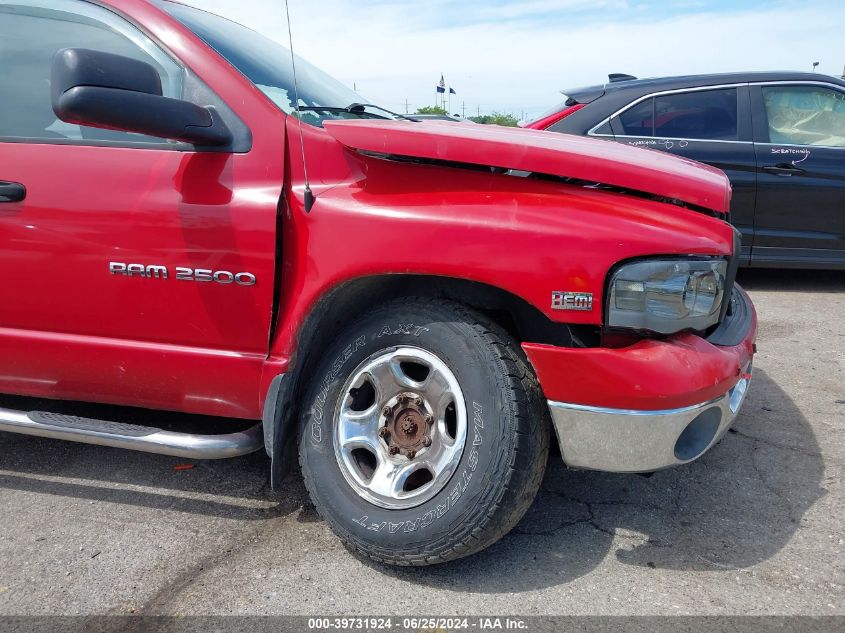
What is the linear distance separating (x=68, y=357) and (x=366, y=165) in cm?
127

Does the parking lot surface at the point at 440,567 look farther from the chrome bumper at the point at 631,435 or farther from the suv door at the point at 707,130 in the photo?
the suv door at the point at 707,130

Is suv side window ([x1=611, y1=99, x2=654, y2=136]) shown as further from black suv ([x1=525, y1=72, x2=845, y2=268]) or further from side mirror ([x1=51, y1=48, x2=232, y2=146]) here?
side mirror ([x1=51, y1=48, x2=232, y2=146])

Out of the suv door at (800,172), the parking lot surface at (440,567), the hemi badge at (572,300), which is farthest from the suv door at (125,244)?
the suv door at (800,172)

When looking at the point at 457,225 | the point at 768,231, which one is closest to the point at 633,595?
the point at 457,225

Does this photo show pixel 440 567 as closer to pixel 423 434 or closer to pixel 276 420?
pixel 423 434

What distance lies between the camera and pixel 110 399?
2713 millimetres

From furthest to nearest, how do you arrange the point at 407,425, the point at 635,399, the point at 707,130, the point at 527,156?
the point at 707,130 → the point at 407,425 → the point at 527,156 → the point at 635,399

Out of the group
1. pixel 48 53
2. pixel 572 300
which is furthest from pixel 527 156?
pixel 48 53

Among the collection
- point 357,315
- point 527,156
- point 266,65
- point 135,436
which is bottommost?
point 135,436

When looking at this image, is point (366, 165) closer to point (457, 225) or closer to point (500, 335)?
point (457, 225)

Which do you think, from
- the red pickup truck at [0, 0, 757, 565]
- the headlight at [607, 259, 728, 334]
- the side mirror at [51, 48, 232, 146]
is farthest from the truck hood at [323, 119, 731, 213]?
the side mirror at [51, 48, 232, 146]

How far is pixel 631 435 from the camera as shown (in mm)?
2141

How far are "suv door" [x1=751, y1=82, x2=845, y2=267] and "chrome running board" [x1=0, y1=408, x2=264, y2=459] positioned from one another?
15.3ft

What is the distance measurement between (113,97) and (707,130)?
191 inches
